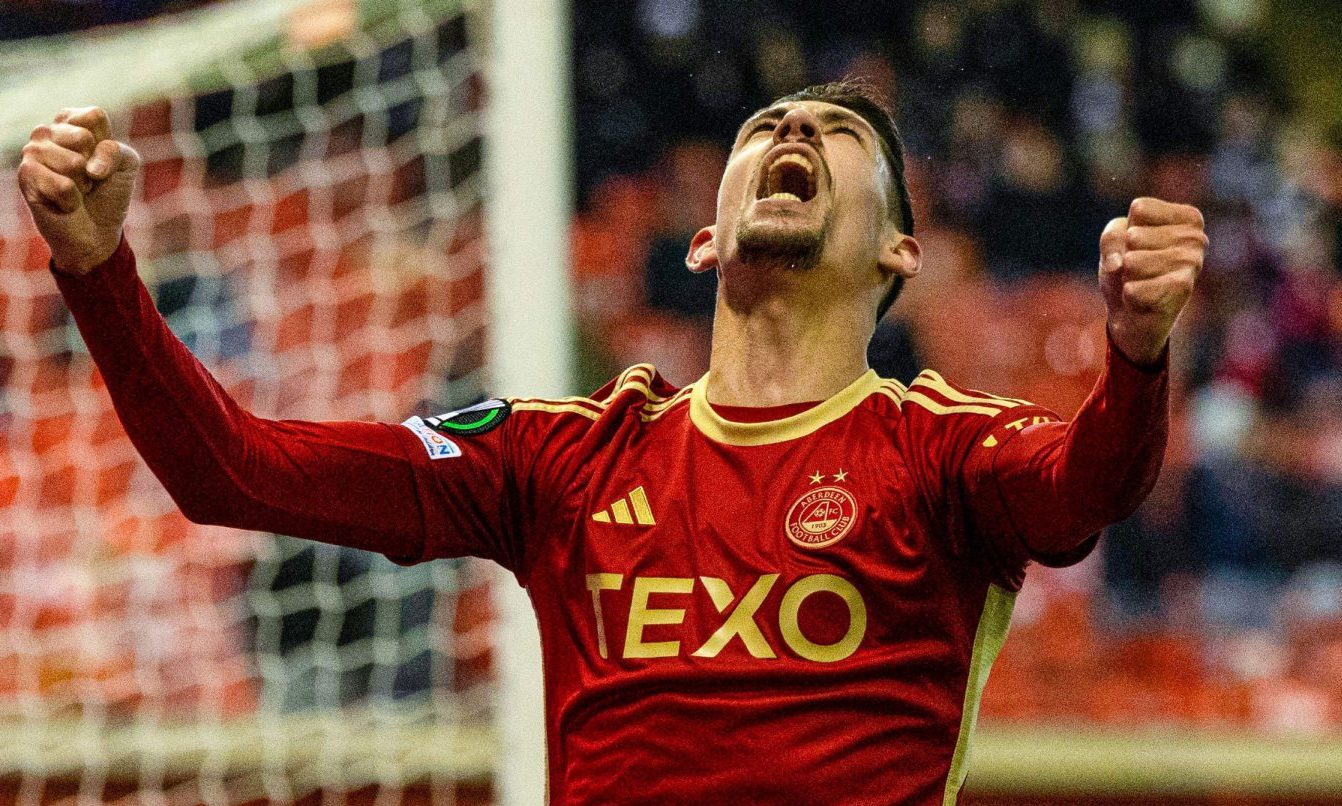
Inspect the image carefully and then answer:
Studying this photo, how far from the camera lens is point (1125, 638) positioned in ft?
18.4

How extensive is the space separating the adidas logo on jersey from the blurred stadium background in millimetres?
923

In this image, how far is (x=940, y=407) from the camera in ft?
6.84

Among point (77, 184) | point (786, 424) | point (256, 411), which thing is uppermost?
point (77, 184)

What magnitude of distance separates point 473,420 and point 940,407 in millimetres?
609

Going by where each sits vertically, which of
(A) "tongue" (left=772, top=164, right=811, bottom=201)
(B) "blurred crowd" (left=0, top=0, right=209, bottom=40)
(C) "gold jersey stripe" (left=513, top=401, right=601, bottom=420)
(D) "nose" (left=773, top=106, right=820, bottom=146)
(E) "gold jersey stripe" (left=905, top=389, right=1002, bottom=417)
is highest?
(B) "blurred crowd" (left=0, top=0, right=209, bottom=40)

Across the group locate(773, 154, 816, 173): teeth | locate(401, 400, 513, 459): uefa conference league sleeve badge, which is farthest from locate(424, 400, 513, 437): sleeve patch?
locate(773, 154, 816, 173): teeth

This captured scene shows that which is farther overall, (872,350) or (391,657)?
(872,350)

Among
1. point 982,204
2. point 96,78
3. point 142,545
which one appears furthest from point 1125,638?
point 96,78

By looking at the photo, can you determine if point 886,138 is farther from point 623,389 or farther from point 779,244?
point 623,389

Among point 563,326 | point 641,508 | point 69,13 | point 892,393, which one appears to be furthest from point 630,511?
point 69,13

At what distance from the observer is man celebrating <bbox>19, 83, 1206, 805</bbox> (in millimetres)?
1751

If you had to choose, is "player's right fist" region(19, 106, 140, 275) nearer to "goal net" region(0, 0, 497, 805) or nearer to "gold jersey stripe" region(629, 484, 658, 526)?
"gold jersey stripe" region(629, 484, 658, 526)

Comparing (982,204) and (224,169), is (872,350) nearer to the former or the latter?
(982,204)

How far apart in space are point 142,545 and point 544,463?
2.79 m
